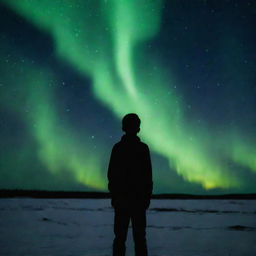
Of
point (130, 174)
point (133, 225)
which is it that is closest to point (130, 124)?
point (130, 174)

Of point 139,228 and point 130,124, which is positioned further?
point 130,124

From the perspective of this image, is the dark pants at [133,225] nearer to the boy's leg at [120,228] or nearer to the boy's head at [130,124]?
the boy's leg at [120,228]

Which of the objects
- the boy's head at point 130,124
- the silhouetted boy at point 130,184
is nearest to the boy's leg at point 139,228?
the silhouetted boy at point 130,184

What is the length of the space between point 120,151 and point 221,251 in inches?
143

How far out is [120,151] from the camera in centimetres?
365

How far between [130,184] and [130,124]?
0.68 m

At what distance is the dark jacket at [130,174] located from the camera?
3531mm

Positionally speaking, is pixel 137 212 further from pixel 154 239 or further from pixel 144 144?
pixel 154 239

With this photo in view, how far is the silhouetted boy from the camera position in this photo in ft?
11.5

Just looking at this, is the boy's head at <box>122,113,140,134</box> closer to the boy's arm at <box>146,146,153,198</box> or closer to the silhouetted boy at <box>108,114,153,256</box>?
the silhouetted boy at <box>108,114,153,256</box>

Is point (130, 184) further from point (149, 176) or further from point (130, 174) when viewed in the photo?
point (149, 176)

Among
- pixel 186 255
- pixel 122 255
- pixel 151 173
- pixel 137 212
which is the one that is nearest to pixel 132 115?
pixel 151 173

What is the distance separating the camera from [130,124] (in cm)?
367

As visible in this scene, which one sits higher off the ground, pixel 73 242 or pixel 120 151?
pixel 120 151
